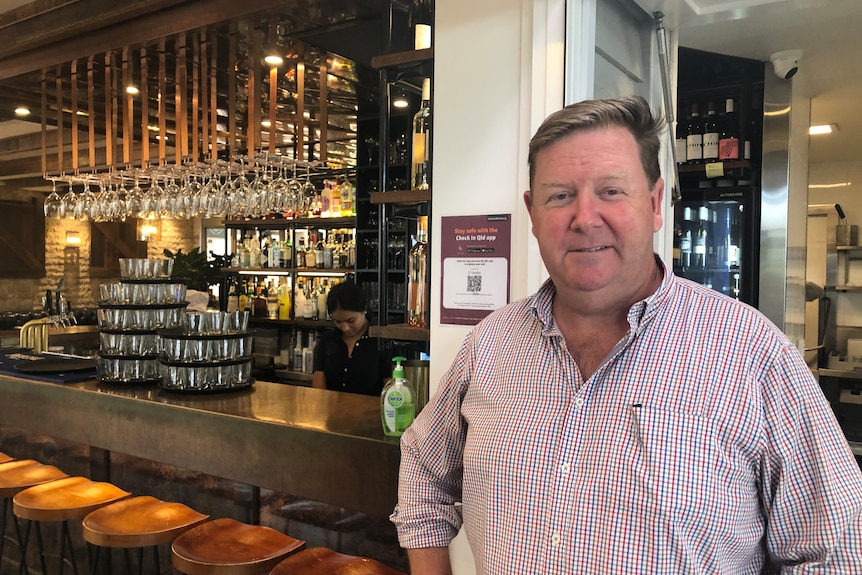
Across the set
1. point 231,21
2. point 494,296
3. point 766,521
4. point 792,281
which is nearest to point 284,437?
point 494,296

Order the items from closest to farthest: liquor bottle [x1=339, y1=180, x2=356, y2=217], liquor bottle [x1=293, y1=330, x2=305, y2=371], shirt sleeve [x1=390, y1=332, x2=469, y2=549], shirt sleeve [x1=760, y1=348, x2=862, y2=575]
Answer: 1. shirt sleeve [x1=760, y1=348, x2=862, y2=575]
2. shirt sleeve [x1=390, y1=332, x2=469, y2=549]
3. liquor bottle [x1=339, y1=180, x2=356, y2=217]
4. liquor bottle [x1=293, y1=330, x2=305, y2=371]

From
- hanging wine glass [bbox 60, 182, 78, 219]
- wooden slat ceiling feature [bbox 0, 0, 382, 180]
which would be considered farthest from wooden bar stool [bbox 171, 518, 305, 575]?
hanging wine glass [bbox 60, 182, 78, 219]

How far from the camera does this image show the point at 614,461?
1.18m

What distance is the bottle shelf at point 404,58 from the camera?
2232 millimetres

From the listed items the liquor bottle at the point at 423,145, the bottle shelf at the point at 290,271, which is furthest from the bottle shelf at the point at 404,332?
the bottle shelf at the point at 290,271

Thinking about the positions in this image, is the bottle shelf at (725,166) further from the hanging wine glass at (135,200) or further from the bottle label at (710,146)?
the hanging wine glass at (135,200)

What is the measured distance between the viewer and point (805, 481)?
1.09 metres

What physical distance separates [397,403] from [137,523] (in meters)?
1.05

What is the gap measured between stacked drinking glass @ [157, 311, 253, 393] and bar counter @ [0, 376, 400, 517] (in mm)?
67

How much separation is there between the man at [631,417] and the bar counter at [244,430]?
3.06 ft

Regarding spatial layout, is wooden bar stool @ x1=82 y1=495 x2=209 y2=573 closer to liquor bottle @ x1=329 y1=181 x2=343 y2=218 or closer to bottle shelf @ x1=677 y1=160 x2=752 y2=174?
bottle shelf @ x1=677 y1=160 x2=752 y2=174

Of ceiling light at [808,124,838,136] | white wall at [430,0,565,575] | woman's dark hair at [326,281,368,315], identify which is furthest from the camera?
ceiling light at [808,124,838,136]

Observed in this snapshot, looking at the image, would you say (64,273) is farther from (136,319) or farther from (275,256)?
(136,319)

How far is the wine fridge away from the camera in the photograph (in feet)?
12.1
